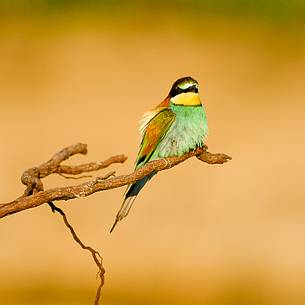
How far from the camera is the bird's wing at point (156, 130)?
2.37 metres

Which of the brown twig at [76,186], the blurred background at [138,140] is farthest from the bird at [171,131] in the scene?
the blurred background at [138,140]

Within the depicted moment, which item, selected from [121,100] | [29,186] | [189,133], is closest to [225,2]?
[121,100]

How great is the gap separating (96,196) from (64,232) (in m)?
0.33

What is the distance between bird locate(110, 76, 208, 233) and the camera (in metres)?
2.33

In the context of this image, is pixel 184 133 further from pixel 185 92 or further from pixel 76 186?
pixel 76 186

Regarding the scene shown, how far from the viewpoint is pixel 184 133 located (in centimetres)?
235

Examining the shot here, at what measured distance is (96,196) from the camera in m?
4.50

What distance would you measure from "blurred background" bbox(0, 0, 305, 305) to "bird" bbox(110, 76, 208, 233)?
1.21 metres

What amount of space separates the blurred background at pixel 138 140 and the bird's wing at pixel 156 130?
1.21 metres

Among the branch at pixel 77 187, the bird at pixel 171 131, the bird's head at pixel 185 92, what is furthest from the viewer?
the bird at pixel 171 131

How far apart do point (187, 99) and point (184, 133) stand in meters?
0.09

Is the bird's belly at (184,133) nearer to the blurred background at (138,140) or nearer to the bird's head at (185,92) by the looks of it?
the bird's head at (185,92)

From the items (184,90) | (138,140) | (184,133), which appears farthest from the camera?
(138,140)

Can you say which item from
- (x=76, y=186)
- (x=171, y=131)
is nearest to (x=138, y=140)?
(x=171, y=131)
